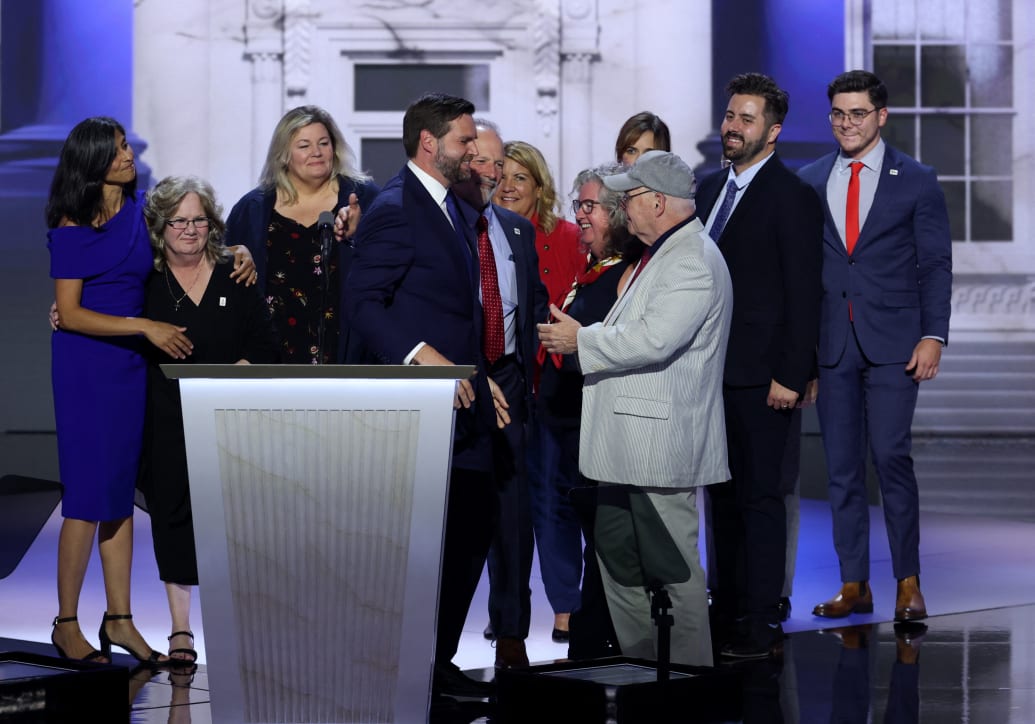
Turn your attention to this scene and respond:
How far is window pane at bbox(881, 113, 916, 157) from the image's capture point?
11.6 m

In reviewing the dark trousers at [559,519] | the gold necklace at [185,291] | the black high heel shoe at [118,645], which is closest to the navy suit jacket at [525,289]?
the dark trousers at [559,519]

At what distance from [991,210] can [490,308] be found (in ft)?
28.2

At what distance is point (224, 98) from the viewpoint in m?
9.22

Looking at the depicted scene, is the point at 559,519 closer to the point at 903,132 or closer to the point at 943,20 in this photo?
the point at 903,132

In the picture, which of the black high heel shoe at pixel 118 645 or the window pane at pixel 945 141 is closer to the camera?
the black high heel shoe at pixel 118 645

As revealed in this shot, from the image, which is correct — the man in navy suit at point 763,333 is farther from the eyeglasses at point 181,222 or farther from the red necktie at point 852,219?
the eyeglasses at point 181,222

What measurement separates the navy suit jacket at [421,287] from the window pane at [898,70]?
340 inches

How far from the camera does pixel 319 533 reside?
9.75ft

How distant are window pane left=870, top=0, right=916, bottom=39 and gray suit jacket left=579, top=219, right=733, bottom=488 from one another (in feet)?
27.9

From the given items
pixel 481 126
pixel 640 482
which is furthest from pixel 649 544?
pixel 481 126

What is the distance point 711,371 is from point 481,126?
1017 millimetres

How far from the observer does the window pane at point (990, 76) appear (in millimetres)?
11305

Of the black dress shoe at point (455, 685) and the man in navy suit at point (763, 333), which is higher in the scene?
the man in navy suit at point (763, 333)

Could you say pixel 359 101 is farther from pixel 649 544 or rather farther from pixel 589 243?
pixel 649 544
